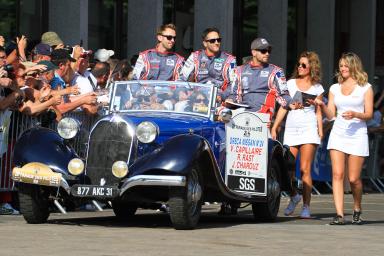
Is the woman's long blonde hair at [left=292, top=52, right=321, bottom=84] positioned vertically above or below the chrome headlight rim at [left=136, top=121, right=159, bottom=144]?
above

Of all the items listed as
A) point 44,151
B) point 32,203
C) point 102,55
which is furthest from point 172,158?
point 102,55

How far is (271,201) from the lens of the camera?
50.1ft

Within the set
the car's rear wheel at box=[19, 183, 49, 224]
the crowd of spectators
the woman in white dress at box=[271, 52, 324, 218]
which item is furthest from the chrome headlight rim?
the woman in white dress at box=[271, 52, 324, 218]

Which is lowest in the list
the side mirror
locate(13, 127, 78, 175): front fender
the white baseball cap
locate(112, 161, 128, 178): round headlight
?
locate(112, 161, 128, 178): round headlight

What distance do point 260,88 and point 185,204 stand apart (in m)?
3.19

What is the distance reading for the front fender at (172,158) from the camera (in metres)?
12.8

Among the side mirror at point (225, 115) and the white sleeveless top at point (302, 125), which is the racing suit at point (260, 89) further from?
the side mirror at point (225, 115)

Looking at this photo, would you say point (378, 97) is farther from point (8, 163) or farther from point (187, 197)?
point (187, 197)

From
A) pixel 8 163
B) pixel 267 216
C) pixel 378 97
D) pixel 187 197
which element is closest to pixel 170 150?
pixel 187 197

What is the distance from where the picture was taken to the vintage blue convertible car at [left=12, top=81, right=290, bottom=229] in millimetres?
12922

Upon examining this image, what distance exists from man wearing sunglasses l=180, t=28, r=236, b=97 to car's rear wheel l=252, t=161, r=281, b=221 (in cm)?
122

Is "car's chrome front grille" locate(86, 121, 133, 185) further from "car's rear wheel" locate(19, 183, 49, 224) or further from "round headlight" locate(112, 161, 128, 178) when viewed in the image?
"car's rear wheel" locate(19, 183, 49, 224)

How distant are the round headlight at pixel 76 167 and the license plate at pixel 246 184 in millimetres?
1934

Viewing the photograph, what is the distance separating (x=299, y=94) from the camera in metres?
16.0
